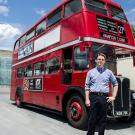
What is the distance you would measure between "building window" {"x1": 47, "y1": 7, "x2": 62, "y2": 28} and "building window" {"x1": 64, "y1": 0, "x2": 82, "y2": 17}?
507 mm

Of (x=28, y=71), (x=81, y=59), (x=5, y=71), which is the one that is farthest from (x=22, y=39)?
(x=5, y=71)

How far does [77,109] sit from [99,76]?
9.80 ft

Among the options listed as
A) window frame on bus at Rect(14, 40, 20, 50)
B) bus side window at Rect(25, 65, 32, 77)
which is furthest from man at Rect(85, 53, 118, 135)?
window frame on bus at Rect(14, 40, 20, 50)

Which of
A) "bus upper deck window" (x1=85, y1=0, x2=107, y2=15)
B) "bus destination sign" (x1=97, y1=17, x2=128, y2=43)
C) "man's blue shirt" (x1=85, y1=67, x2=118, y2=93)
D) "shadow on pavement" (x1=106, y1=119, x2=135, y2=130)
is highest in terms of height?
"bus upper deck window" (x1=85, y1=0, x2=107, y2=15)

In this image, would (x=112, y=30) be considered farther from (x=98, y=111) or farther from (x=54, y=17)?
(x=98, y=111)

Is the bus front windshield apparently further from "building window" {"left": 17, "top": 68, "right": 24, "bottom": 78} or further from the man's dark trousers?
"building window" {"left": 17, "top": 68, "right": 24, "bottom": 78}

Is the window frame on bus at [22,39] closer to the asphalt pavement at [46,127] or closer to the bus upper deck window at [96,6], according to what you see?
the asphalt pavement at [46,127]

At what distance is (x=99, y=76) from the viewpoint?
6855mm

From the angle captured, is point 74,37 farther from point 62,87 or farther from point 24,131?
point 24,131

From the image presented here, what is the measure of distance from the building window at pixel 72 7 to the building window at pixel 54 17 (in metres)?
0.51

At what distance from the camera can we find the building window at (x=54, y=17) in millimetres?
11817

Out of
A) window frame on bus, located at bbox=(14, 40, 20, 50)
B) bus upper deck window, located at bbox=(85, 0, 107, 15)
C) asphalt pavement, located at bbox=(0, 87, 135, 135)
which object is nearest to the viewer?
asphalt pavement, located at bbox=(0, 87, 135, 135)

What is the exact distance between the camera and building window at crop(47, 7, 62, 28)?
11817mm

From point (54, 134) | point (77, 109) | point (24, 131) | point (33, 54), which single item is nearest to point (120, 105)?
point (77, 109)
